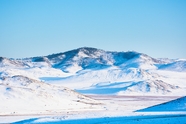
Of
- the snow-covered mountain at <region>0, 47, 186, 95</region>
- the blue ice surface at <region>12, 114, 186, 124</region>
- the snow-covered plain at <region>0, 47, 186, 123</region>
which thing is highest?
the snow-covered mountain at <region>0, 47, 186, 95</region>

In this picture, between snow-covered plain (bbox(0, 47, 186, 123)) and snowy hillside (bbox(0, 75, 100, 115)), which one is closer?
snow-covered plain (bbox(0, 47, 186, 123))

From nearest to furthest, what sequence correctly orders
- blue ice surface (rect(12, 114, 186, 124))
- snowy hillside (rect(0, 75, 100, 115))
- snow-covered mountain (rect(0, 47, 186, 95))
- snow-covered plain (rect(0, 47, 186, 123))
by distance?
blue ice surface (rect(12, 114, 186, 124))
snow-covered plain (rect(0, 47, 186, 123))
snowy hillside (rect(0, 75, 100, 115))
snow-covered mountain (rect(0, 47, 186, 95))

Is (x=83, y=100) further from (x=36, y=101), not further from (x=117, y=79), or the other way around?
(x=117, y=79)

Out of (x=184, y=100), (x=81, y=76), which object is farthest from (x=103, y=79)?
(x=184, y=100)

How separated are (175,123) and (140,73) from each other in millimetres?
106995

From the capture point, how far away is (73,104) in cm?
5653

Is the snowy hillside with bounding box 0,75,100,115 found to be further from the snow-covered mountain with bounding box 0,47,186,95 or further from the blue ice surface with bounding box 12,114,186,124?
the snow-covered mountain with bounding box 0,47,186,95

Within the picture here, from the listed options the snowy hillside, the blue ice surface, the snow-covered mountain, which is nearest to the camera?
the blue ice surface

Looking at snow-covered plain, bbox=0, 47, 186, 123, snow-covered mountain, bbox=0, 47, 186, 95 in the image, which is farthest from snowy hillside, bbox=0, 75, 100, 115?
snow-covered mountain, bbox=0, 47, 186, 95

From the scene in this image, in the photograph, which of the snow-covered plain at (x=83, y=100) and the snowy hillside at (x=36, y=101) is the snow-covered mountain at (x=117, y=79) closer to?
the snow-covered plain at (x=83, y=100)

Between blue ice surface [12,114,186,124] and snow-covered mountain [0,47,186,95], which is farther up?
snow-covered mountain [0,47,186,95]

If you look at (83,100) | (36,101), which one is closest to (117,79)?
(83,100)

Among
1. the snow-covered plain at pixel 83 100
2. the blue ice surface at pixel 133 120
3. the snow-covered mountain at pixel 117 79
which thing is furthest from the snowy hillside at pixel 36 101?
the snow-covered mountain at pixel 117 79

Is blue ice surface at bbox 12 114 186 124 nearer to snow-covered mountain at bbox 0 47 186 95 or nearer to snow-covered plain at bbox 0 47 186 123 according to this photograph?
snow-covered plain at bbox 0 47 186 123
